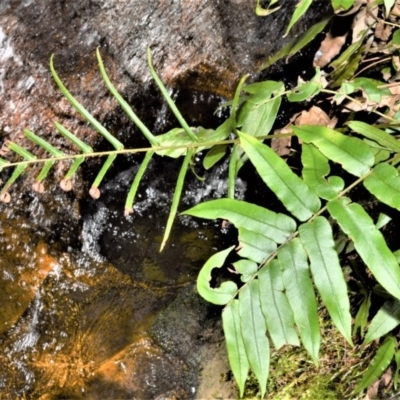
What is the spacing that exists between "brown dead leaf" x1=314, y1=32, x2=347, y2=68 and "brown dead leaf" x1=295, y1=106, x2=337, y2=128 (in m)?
0.18

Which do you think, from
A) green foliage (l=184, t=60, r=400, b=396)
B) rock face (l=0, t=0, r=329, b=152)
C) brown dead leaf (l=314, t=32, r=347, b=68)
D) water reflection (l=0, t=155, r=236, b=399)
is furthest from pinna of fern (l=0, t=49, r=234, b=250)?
water reflection (l=0, t=155, r=236, b=399)

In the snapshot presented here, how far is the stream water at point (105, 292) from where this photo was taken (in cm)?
270

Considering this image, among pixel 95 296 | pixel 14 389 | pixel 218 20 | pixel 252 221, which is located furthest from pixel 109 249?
Result: pixel 252 221

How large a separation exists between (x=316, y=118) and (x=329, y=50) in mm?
273

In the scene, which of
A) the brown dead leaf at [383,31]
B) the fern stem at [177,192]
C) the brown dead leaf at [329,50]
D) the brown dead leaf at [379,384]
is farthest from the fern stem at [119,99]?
the brown dead leaf at [379,384]

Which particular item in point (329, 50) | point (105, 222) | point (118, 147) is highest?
point (118, 147)

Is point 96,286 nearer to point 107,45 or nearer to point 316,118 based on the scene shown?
point 107,45

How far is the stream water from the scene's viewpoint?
2701mm

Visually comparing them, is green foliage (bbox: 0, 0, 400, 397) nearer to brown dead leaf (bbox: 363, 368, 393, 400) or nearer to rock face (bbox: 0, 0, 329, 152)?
brown dead leaf (bbox: 363, 368, 393, 400)

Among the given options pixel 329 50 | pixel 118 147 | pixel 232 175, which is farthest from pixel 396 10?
pixel 118 147

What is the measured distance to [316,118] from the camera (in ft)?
6.87

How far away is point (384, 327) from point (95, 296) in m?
1.64

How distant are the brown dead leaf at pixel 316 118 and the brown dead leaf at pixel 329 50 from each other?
0.59ft

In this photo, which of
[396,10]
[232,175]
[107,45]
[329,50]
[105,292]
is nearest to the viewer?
[232,175]
